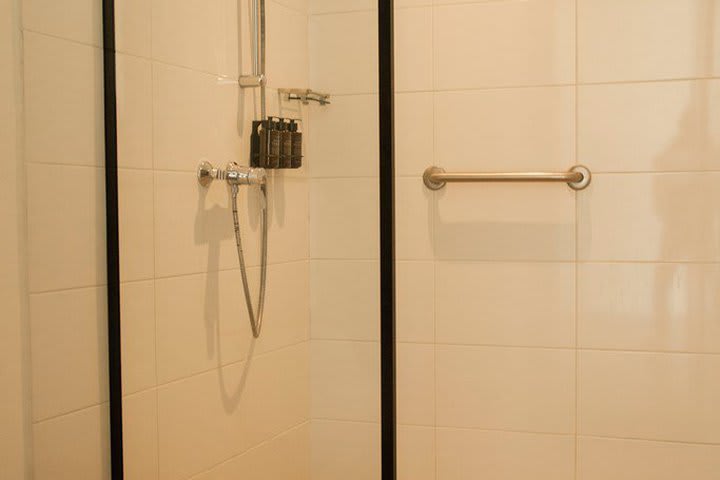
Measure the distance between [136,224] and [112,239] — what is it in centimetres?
6

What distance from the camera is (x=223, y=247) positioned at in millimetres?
1341

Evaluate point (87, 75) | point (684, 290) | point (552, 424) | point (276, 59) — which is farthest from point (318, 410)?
point (684, 290)

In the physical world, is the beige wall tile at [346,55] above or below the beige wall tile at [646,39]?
below

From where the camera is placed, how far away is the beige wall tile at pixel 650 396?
6.53 feet

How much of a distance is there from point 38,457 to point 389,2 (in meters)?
0.97

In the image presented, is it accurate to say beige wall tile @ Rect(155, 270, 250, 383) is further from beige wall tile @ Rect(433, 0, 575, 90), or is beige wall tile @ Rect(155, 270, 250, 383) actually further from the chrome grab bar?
beige wall tile @ Rect(433, 0, 575, 90)

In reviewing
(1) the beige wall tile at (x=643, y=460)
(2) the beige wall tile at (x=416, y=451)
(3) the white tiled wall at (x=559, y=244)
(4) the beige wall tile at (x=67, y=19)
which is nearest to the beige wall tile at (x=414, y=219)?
(3) the white tiled wall at (x=559, y=244)

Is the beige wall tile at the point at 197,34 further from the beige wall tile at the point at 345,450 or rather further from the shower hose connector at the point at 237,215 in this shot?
the beige wall tile at the point at 345,450

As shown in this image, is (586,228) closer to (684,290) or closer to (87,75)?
(684,290)

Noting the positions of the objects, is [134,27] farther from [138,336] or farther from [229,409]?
[229,409]

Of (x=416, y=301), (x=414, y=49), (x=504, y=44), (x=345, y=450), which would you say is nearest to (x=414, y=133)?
(x=414, y=49)

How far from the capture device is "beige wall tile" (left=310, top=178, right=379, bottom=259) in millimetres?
1272

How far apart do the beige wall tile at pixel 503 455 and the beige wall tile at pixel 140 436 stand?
983 mm

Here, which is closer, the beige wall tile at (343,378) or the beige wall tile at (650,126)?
the beige wall tile at (343,378)
